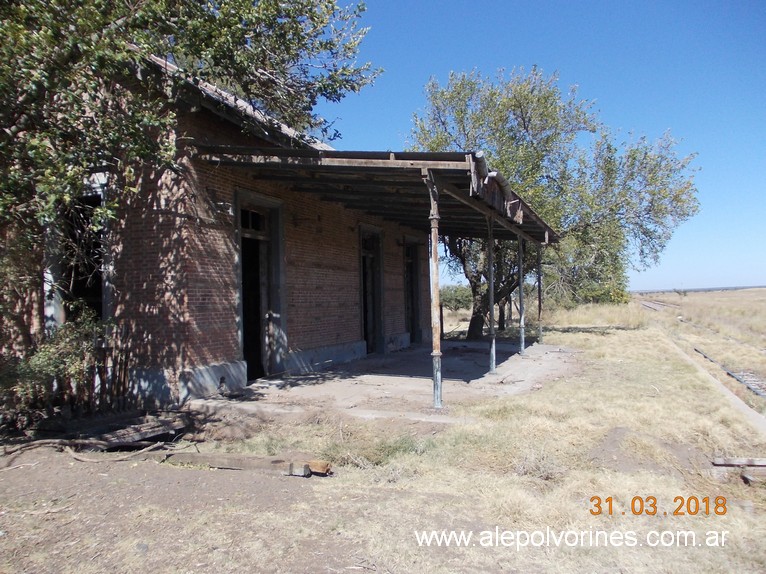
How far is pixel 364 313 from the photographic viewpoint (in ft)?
46.7

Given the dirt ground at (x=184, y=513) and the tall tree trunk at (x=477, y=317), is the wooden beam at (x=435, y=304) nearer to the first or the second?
the dirt ground at (x=184, y=513)

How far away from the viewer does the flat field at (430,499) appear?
142 inches

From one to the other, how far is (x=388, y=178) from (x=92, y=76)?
420cm

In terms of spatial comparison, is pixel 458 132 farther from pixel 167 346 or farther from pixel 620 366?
pixel 167 346

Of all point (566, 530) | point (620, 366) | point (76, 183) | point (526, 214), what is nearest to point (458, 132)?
point (526, 214)

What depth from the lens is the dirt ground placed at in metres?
3.53

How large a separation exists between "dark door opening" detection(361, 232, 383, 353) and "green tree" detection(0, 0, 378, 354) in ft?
22.5

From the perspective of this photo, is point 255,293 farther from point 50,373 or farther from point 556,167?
point 556,167

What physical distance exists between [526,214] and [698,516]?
26.5 feet

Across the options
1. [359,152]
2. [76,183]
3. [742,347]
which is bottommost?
[742,347]

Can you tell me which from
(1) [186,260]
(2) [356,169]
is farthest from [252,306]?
(2) [356,169]

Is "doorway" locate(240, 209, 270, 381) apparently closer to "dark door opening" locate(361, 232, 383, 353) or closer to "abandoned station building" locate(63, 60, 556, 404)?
"abandoned station building" locate(63, 60, 556, 404)

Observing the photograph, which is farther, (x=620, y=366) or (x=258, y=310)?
(x=620, y=366)

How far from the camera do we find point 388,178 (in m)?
8.41
